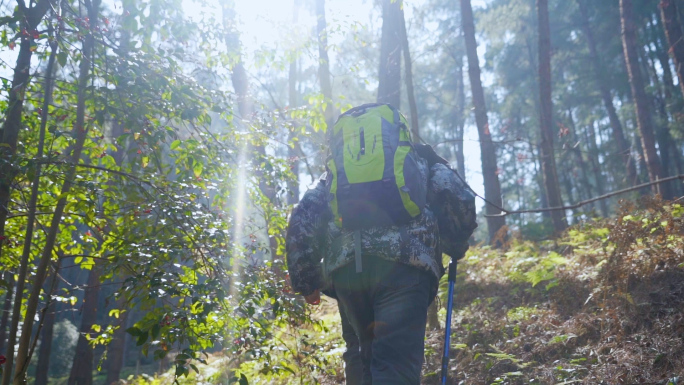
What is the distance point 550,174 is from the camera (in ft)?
37.3

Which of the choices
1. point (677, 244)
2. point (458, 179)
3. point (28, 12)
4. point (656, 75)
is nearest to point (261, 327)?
point (458, 179)

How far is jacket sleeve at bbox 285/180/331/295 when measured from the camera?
377cm

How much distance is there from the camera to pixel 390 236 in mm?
3291

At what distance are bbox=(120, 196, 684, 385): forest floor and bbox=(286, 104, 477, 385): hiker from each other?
80.4 inches

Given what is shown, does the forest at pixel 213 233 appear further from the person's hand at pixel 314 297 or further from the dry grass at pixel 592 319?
the person's hand at pixel 314 297

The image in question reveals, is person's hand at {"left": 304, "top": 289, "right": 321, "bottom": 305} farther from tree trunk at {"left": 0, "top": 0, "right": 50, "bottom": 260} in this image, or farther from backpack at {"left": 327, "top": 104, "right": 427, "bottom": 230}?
tree trunk at {"left": 0, "top": 0, "right": 50, "bottom": 260}

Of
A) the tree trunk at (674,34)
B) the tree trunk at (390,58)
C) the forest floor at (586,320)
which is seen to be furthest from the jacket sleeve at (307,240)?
the tree trunk at (674,34)

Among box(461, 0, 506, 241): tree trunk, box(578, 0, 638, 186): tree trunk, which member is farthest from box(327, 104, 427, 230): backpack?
box(578, 0, 638, 186): tree trunk

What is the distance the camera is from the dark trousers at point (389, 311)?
10.2 ft

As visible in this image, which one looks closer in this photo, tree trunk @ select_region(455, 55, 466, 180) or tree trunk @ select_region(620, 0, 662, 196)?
tree trunk @ select_region(620, 0, 662, 196)

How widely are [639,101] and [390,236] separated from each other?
43.3 ft

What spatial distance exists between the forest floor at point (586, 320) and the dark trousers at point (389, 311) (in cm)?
208

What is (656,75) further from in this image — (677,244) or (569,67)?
(677,244)

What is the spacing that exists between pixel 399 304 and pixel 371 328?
0.41 metres
